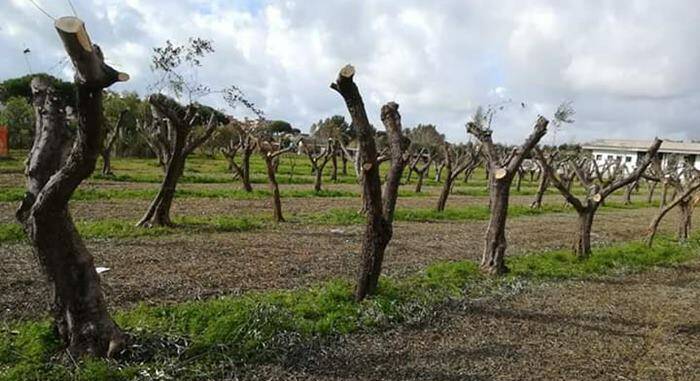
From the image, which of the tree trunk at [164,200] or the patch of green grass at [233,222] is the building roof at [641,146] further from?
the tree trunk at [164,200]

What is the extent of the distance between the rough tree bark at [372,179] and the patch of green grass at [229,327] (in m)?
0.39

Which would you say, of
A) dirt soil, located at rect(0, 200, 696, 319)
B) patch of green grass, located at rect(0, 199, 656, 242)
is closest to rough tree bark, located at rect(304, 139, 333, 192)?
patch of green grass, located at rect(0, 199, 656, 242)

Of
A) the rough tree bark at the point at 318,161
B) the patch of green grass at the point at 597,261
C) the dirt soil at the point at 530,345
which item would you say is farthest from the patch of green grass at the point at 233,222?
the dirt soil at the point at 530,345

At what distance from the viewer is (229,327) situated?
17.5 ft

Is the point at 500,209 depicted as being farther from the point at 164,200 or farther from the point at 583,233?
the point at 164,200

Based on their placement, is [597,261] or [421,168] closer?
[597,261]

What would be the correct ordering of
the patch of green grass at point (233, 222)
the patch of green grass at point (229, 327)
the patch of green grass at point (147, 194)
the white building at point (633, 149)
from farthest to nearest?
the white building at point (633, 149) < the patch of green grass at point (147, 194) < the patch of green grass at point (233, 222) < the patch of green grass at point (229, 327)

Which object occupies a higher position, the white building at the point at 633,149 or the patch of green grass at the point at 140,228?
the white building at the point at 633,149

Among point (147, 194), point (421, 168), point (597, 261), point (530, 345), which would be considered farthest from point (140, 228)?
point (421, 168)

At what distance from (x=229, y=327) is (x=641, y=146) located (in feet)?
288

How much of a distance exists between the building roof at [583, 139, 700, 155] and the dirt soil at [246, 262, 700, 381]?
66.8 m

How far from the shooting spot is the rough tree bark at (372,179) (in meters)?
6.04

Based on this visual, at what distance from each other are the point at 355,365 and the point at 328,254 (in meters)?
5.30

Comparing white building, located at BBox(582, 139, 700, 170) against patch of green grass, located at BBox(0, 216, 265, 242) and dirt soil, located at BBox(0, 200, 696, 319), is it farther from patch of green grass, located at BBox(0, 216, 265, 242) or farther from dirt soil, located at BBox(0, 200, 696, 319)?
patch of green grass, located at BBox(0, 216, 265, 242)
